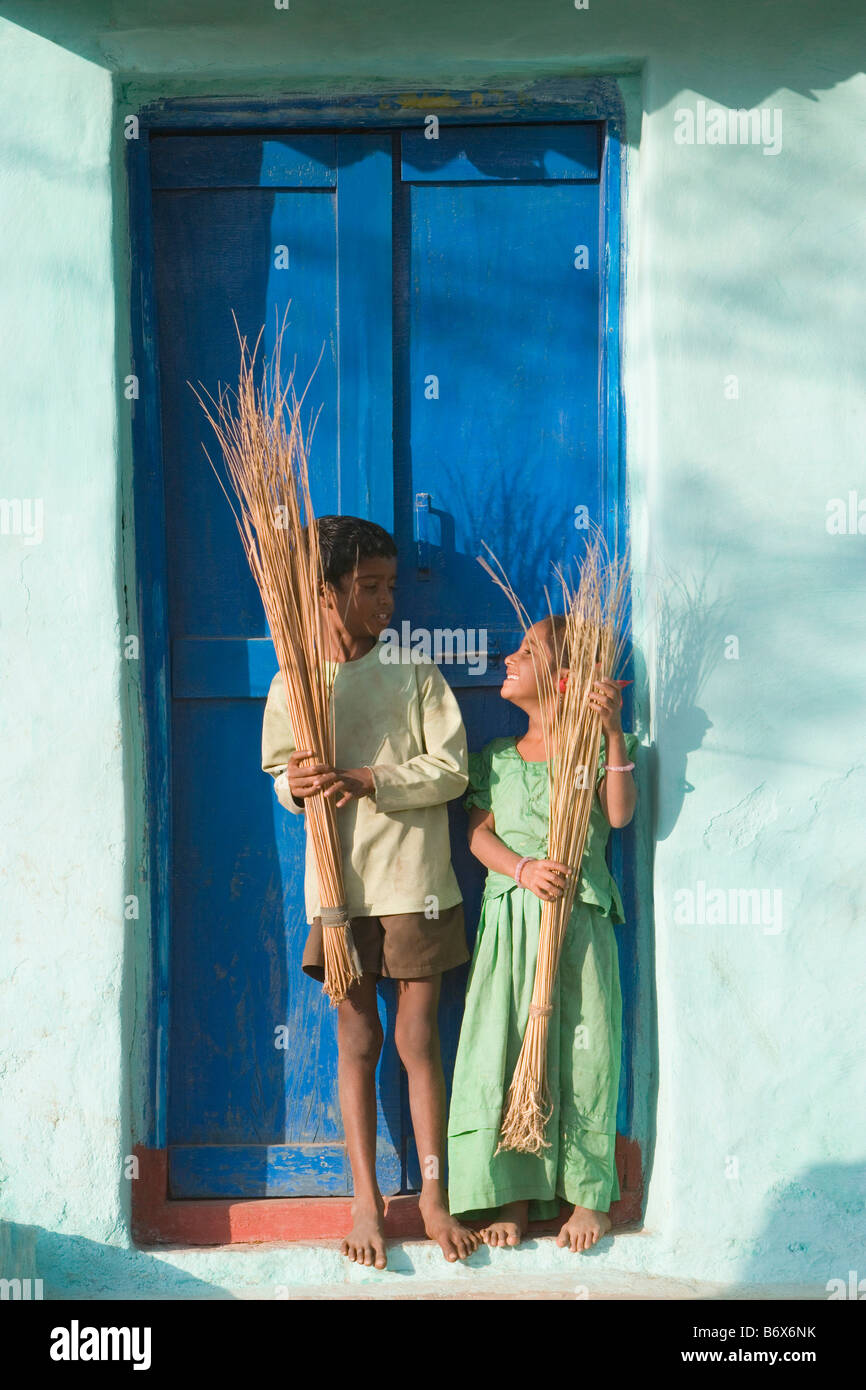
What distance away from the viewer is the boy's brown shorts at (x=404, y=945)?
9.69ft

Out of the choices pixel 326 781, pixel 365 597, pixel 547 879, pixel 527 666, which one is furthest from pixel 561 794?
pixel 365 597

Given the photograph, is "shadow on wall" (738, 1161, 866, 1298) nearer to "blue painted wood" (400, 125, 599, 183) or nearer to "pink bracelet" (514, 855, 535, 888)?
"pink bracelet" (514, 855, 535, 888)

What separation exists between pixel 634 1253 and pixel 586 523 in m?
1.78

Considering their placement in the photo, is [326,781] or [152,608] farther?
[152,608]

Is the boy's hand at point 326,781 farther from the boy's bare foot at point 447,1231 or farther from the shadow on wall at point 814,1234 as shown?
the shadow on wall at point 814,1234

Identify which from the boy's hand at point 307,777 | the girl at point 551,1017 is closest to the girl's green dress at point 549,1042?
the girl at point 551,1017

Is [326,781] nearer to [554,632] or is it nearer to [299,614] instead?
[299,614]

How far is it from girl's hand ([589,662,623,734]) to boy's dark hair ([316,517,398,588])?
1.98 feet

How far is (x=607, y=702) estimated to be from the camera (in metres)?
2.89

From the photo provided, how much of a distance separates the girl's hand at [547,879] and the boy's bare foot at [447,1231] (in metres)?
0.79

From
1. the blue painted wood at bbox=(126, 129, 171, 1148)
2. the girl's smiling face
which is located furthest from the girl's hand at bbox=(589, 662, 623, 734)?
the blue painted wood at bbox=(126, 129, 171, 1148)

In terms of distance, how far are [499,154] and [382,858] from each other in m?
1.79

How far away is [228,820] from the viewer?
3193 millimetres

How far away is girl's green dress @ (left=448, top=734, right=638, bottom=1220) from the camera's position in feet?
9.62
